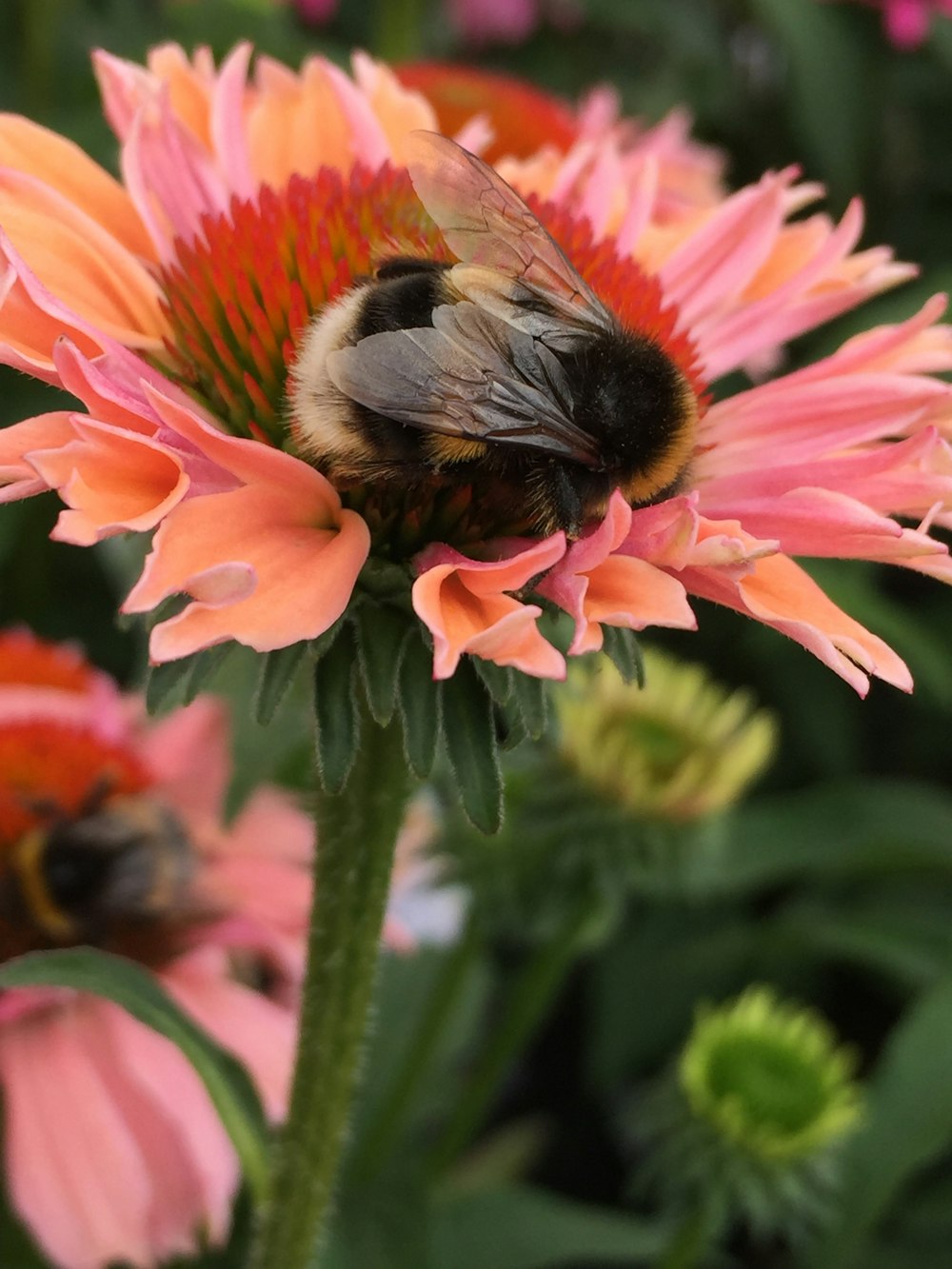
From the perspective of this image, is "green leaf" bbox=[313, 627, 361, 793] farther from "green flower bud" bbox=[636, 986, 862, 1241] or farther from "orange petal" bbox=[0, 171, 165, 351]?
"green flower bud" bbox=[636, 986, 862, 1241]

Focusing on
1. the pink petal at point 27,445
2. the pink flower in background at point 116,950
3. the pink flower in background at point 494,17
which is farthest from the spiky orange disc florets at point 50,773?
the pink flower in background at point 494,17

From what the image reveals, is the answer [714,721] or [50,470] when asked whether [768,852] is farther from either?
→ [50,470]

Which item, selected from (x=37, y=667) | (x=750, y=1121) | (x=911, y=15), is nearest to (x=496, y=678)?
(x=37, y=667)

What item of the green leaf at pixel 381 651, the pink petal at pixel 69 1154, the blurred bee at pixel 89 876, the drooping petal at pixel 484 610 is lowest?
the pink petal at pixel 69 1154

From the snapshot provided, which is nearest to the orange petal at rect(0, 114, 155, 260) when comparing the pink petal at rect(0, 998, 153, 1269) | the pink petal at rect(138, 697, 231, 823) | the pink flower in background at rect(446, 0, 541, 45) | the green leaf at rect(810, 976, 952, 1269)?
the pink petal at rect(138, 697, 231, 823)

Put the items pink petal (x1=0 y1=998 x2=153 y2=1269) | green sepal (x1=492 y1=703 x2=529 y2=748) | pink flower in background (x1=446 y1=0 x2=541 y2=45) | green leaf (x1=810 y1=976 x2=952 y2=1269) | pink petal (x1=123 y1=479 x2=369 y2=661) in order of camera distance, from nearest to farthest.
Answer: pink petal (x1=123 y1=479 x2=369 y2=661), green sepal (x1=492 y1=703 x2=529 y2=748), pink petal (x1=0 y1=998 x2=153 y2=1269), green leaf (x1=810 y1=976 x2=952 y2=1269), pink flower in background (x1=446 y1=0 x2=541 y2=45)

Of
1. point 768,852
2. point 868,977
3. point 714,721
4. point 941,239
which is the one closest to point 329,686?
point 714,721

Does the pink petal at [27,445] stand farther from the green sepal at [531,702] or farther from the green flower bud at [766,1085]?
the green flower bud at [766,1085]
